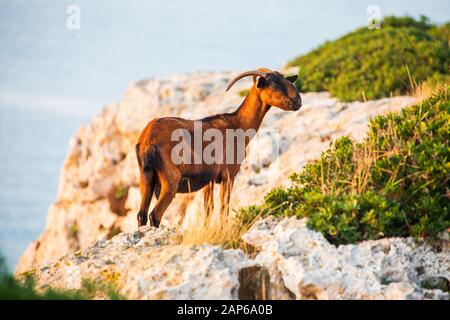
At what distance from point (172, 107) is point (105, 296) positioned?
13.7m

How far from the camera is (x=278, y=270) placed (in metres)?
7.36

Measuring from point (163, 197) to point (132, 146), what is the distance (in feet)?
35.6

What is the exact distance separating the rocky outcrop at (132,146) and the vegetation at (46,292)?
8334mm

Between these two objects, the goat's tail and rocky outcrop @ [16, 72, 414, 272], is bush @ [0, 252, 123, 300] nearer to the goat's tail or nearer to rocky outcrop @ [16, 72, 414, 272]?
the goat's tail

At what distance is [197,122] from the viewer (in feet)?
34.1

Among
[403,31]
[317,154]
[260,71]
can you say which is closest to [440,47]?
[403,31]

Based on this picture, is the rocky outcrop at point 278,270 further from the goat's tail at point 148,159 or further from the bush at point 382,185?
the goat's tail at point 148,159

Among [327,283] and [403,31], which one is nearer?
[327,283]

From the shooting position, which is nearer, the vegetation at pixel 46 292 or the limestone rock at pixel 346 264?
the vegetation at pixel 46 292

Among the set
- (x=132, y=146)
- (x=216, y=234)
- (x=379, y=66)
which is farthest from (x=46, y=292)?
(x=379, y=66)

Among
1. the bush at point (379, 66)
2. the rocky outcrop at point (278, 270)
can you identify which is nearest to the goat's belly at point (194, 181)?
the rocky outcrop at point (278, 270)

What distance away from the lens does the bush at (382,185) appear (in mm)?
7828

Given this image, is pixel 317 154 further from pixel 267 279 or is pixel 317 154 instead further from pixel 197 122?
pixel 267 279
